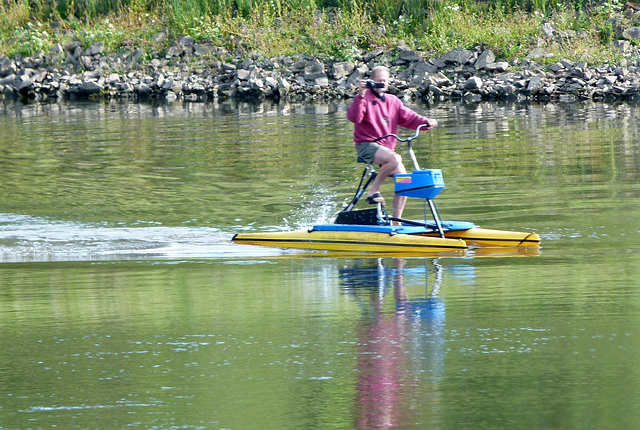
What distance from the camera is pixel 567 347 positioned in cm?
619

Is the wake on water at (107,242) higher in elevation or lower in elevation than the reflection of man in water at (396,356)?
higher

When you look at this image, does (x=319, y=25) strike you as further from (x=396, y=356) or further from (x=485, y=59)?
(x=396, y=356)

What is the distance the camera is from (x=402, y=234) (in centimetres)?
981

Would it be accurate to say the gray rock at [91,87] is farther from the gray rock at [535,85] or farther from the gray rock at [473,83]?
the gray rock at [535,85]

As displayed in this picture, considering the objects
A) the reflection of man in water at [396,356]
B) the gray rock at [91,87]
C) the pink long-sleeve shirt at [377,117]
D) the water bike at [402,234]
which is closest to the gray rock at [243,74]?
the gray rock at [91,87]

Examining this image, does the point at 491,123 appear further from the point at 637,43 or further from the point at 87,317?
the point at 87,317

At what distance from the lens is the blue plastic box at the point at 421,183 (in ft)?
31.9

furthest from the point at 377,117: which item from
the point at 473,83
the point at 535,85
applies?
the point at 473,83

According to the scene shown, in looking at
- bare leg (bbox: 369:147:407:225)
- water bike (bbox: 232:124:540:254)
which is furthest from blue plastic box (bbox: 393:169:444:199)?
bare leg (bbox: 369:147:407:225)

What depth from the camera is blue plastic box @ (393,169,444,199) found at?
9.72 metres

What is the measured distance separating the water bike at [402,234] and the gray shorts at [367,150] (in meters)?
0.12

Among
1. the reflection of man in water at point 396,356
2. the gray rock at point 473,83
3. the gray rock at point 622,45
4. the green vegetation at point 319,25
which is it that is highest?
A: the green vegetation at point 319,25

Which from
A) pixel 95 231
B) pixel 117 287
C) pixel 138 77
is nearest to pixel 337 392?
pixel 117 287

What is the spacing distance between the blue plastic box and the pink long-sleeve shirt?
0.55m
